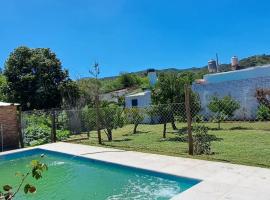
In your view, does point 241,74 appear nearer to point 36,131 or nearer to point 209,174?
point 36,131

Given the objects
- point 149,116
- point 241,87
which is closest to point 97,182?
point 149,116

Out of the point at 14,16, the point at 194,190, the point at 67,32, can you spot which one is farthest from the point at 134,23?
the point at 194,190

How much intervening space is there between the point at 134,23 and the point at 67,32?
4432mm

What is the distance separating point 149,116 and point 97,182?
903cm

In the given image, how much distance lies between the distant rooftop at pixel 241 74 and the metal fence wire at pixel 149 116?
6.72 ft

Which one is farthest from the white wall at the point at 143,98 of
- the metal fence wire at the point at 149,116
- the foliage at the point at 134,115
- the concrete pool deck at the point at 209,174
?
the concrete pool deck at the point at 209,174

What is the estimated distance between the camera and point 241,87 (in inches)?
803

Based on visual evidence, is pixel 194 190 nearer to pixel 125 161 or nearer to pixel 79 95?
pixel 125 161

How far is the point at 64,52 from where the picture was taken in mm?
30094

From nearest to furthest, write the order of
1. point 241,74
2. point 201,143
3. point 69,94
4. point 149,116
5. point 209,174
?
point 209,174 → point 201,143 → point 149,116 → point 241,74 → point 69,94

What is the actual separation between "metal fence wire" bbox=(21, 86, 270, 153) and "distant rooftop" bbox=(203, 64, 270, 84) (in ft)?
6.72

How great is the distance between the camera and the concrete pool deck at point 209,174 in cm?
564

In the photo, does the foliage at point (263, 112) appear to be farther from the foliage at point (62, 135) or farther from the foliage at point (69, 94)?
the foliage at point (69, 94)

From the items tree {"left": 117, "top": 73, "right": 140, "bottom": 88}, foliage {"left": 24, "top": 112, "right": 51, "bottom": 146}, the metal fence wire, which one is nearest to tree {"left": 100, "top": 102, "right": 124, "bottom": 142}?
the metal fence wire
